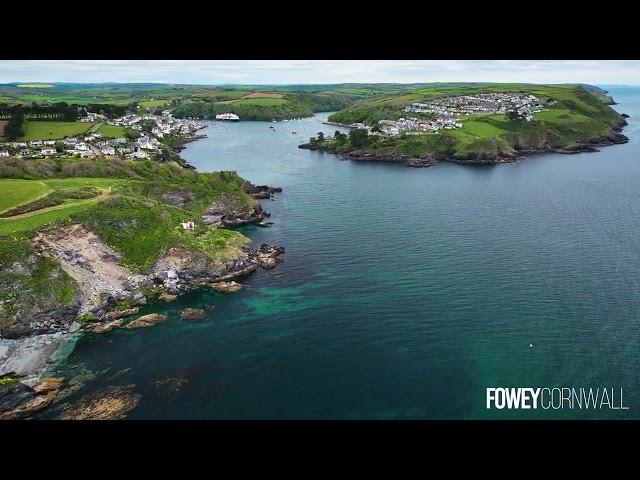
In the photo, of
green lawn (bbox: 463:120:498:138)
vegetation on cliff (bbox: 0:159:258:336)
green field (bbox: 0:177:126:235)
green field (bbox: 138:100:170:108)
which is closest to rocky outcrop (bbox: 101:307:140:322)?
vegetation on cliff (bbox: 0:159:258:336)

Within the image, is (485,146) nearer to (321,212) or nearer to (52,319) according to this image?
(321,212)

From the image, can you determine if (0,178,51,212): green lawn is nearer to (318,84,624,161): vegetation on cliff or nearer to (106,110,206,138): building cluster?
(106,110,206,138): building cluster

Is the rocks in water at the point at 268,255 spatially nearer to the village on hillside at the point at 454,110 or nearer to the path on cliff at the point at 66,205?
the path on cliff at the point at 66,205

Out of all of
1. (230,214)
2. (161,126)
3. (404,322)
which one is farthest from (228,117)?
(404,322)

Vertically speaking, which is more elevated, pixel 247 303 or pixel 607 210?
pixel 607 210

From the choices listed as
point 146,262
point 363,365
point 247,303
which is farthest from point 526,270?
point 146,262

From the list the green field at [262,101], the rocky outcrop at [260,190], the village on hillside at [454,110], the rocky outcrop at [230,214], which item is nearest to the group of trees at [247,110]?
the green field at [262,101]
